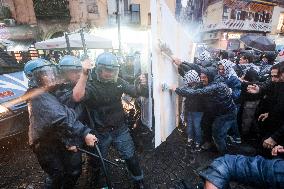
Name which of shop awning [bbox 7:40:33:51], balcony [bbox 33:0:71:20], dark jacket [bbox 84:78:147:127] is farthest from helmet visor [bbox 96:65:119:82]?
balcony [bbox 33:0:71:20]

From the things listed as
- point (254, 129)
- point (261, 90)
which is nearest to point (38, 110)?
point (261, 90)

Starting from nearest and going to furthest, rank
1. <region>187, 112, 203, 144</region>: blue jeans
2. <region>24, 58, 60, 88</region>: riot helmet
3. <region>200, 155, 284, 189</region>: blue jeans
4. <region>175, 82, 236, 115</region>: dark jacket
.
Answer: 1. <region>200, 155, 284, 189</region>: blue jeans
2. <region>24, 58, 60, 88</region>: riot helmet
3. <region>175, 82, 236, 115</region>: dark jacket
4. <region>187, 112, 203, 144</region>: blue jeans

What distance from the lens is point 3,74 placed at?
535 cm

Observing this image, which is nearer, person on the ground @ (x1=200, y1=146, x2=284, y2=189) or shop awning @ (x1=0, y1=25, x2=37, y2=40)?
person on the ground @ (x1=200, y1=146, x2=284, y2=189)

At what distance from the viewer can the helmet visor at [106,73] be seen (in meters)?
3.56

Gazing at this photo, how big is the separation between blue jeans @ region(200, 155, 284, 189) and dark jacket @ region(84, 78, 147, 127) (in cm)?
227

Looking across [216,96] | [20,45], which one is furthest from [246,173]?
[20,45]

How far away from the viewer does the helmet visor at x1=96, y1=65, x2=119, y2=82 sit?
356cm

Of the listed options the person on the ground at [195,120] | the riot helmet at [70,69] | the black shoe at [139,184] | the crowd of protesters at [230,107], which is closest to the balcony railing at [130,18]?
the crowd of protesters at [230,107]

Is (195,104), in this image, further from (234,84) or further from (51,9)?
(51,9)

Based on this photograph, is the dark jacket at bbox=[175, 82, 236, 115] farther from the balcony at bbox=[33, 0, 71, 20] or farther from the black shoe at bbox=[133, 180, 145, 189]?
the balcony at bbox=[33, 0, 71, 20]

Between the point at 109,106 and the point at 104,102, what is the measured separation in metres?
0.11

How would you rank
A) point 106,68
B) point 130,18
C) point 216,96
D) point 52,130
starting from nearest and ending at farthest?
point 52,130, point 106,68, point 216,96, point 130,18

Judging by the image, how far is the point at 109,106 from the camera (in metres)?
3.71
